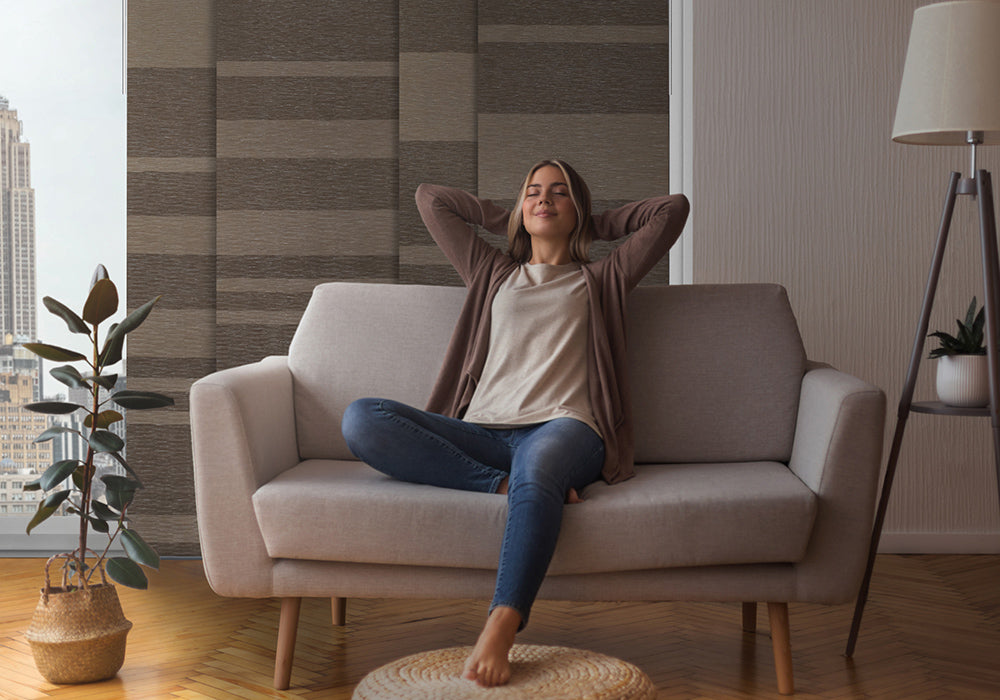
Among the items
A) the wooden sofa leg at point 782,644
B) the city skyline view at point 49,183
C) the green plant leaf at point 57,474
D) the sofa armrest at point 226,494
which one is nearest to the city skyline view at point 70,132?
the city skyline view at point 49,183

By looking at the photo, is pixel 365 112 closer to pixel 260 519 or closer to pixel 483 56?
→ pixel 483 56

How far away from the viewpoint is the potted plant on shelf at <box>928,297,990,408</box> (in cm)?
221

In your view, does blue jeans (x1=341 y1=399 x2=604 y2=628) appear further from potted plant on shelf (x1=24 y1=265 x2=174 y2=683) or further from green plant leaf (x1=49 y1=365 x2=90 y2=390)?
green plant leaf (x1=49 y1=365 x2=90 y2=390)

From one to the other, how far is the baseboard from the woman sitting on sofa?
1531 mm

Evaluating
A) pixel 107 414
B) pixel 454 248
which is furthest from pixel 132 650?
pixel 454 248

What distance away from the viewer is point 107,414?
221 centimetres

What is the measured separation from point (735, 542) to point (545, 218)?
40.0 inches

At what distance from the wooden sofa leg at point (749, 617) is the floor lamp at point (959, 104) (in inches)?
10.3

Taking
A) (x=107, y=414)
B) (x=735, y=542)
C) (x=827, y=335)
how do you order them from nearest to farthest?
(x=735, y=542) < (x=107, y=414) < (x=827, y=335)

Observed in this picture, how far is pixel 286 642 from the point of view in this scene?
2033 millimetres

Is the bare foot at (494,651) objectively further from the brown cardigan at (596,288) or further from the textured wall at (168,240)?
the textured wall at (168,240)

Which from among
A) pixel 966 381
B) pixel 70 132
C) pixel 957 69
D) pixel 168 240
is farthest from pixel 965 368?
pixel 70 132

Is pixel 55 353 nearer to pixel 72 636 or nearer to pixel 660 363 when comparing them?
pixel 72 636

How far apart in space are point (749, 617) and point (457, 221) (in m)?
1.34
